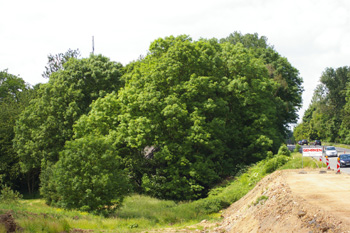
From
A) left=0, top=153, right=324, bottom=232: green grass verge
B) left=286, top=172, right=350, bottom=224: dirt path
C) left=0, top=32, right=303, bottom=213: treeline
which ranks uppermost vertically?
left=0, top=32, right=303, bottom=213: treeline

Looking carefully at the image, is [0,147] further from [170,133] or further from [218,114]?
[218,114]

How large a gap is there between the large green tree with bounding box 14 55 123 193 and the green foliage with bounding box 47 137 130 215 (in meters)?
12.4

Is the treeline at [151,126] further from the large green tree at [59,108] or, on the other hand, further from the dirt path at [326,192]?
the dirt path at [326,192]

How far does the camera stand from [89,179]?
25500 millimetres

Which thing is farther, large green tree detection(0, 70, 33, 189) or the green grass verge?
large green tree detection(0, 70, 33, 189)

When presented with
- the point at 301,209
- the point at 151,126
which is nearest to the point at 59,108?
the point at 151,126

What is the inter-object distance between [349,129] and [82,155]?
7379cm

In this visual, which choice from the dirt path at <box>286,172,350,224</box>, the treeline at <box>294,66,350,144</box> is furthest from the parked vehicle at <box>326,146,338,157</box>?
the treeline at <box>294,66,350,144</box>

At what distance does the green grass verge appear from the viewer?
17.9m

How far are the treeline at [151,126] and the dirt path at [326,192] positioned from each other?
1218 cm

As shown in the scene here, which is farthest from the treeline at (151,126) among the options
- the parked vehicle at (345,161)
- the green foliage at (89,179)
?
the parked vehicle at (345,161)

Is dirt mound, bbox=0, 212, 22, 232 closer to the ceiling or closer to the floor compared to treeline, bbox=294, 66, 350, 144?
closer to the floor

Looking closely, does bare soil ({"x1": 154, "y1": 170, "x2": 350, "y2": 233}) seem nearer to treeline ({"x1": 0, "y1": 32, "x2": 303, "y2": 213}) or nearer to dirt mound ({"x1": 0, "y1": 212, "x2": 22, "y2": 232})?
dirt mound ({"x1": 0, "y1": 212, "x2": 22, "y2": 232})

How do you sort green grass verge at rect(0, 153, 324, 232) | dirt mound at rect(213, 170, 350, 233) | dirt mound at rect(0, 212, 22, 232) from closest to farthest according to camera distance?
dirt mound at rect(213, 170, 350, 233), dirt mound at rect(0, 212, 22, 232), green grass verge at rect(0, 153, 324, 232)
